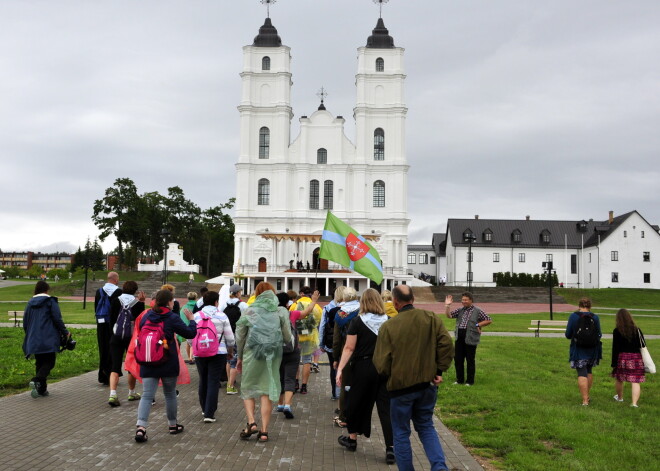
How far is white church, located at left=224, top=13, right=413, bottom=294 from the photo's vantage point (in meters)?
66.2

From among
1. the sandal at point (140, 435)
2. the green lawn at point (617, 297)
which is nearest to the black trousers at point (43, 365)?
the sandal at point (140, 435)

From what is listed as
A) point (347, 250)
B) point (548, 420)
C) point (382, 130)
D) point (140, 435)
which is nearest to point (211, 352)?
point (140, 435)

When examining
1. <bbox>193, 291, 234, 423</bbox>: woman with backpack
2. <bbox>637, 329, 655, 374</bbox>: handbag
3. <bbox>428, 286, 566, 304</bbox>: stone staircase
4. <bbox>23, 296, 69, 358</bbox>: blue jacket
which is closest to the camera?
<bbox>193, 291, 234, 423</bbox>: woman with backpack

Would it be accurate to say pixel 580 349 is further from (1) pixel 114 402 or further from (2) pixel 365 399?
(1) pixel 114 402

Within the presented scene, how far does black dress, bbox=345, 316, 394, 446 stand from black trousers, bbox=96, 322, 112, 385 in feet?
19.2

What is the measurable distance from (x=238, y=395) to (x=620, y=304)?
51.8 metres

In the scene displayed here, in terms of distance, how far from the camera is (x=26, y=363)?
14.9m

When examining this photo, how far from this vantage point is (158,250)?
89.1 metres

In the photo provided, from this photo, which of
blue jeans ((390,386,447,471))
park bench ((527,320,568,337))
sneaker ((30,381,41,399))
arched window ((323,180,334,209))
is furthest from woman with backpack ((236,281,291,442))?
arched window ((323,180,334,209))

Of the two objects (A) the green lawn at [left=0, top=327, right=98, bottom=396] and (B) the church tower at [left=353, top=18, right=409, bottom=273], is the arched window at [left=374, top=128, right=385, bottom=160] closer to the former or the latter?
(B) the church tower at [left=353, top=18, right=409, bottom=273]

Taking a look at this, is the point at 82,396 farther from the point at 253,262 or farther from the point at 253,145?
the point at 253,145

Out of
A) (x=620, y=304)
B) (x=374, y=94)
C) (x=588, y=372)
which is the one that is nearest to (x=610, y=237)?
(x=620, y=304)

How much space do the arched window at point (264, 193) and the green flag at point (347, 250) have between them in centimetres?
5230

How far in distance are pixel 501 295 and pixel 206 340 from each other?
52.1 m
